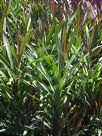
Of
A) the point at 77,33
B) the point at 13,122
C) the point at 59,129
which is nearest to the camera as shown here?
the point at 59,129

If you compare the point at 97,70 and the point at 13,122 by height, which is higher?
the point at 97,70

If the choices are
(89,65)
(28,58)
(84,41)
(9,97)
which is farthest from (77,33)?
(9,97)

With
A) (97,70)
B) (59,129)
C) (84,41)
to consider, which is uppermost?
(84,41)

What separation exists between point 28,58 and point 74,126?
0.43 meters

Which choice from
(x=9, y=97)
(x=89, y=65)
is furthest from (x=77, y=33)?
(x=9, y=97)

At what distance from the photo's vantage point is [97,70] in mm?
1934

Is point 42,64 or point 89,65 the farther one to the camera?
point 89,65

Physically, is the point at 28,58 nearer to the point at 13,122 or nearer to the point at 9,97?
the point at 9,97

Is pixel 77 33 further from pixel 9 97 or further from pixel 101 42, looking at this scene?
pixel 9 97

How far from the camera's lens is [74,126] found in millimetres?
1869

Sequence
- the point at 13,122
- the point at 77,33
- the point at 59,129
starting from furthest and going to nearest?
the point at 77,33
the point at 13,122
the point at 59,129

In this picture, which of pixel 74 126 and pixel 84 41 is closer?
pixel 74 126

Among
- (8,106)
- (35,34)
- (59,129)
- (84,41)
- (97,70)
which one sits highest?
(35,34)

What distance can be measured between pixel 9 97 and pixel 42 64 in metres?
0.24
